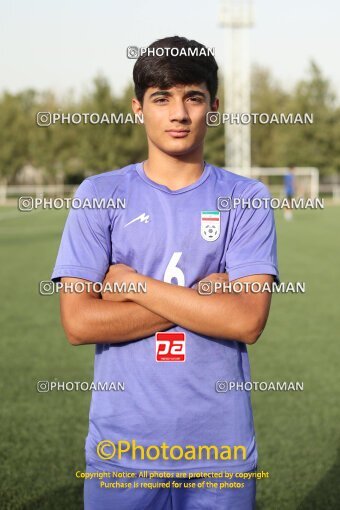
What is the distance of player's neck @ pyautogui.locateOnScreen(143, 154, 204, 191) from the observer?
2752mm

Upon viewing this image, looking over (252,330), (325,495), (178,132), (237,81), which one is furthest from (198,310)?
(237,81)

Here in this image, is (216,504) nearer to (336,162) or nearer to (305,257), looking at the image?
(305,257)

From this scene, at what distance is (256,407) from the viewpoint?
23.2 feet

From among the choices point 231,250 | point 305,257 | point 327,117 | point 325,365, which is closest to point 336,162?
point 327,117

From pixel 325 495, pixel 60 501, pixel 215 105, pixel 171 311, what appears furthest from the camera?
pixel 325 495

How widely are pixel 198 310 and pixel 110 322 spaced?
27 cm

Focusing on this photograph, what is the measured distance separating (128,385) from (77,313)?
10.7 inches

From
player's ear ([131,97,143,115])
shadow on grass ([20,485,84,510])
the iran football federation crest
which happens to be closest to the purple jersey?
the iran football federation crest

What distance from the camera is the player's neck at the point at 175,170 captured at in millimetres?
2752

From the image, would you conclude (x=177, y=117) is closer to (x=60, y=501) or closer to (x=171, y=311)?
(x=171, y=311)

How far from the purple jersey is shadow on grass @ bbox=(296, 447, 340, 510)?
2.41 m

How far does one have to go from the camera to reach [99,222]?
2729 mm

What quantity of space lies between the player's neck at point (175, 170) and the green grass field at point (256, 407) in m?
2.77

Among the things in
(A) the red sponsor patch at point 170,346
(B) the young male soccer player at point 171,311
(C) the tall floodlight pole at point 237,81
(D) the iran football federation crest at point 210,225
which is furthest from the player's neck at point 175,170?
(C) the tall floodlight pole at point 237,81
